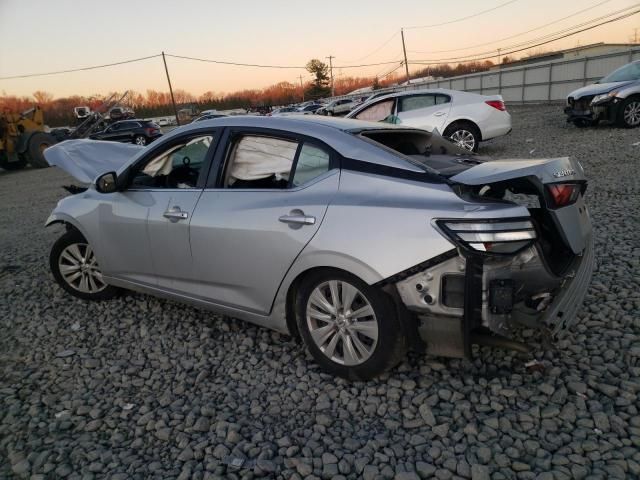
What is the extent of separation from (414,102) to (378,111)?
2.75 feet

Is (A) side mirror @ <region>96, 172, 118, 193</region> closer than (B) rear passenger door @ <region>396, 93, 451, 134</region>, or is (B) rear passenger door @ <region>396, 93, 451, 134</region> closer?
(A) side mirror @ <region>96, 172, 118, 193</region>

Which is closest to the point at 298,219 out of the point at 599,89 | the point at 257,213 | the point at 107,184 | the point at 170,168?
the point at 257,213

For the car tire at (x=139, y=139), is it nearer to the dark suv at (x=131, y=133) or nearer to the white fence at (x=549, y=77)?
the dark suv at (x=131, y=133)

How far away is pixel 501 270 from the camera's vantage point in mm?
2193

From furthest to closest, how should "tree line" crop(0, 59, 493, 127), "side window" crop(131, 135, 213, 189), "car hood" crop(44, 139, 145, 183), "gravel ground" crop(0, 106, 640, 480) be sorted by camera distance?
"tree line" crop(0, 59, 493, 127) → "car hood" crop(44, 139, 145, 183) → "side window" crop(131, 135, 213, 189) → "gravel ground" crop(0, 106, 640, 480)

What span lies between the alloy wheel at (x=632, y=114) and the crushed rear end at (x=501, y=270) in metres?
10.3

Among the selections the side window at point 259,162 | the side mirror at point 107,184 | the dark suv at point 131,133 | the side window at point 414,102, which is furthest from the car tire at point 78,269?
the dark suv at point 131,133

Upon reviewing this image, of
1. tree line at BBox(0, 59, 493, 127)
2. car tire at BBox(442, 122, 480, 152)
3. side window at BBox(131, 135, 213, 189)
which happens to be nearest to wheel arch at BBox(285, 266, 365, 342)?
side window at BBox(131, 135, 213, 189)

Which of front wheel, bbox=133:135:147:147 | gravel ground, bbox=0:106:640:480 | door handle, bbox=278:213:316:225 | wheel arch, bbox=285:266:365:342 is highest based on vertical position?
door handle, bbox=278:213:316:225

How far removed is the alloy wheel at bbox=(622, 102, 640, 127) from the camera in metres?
10.7

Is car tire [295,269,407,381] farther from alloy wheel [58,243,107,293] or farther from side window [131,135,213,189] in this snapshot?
alloy wheel [58,243,107,293]

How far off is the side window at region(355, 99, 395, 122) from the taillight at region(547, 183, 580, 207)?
8253 mm

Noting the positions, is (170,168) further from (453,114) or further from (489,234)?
(453,114)

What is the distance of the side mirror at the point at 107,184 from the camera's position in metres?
3.59
